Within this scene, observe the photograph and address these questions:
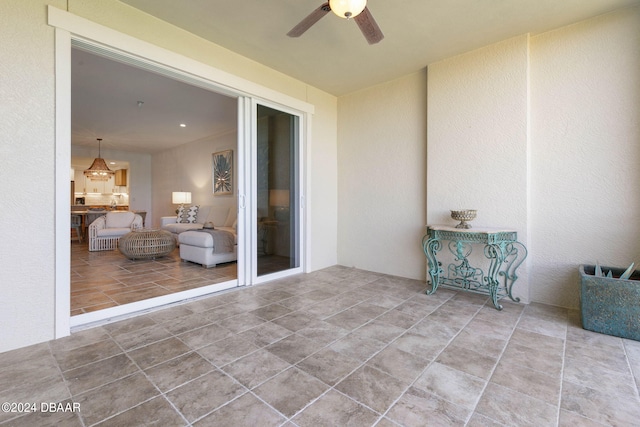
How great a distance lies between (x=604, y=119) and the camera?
8.46 feet

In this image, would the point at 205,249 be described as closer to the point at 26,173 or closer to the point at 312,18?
the point at 26,173

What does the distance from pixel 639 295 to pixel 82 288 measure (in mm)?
5109

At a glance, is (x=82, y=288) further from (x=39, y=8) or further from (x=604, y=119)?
(x=604, y=119)

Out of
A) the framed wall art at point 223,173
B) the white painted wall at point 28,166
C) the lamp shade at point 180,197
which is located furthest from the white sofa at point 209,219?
the white painted wall at point 28,166

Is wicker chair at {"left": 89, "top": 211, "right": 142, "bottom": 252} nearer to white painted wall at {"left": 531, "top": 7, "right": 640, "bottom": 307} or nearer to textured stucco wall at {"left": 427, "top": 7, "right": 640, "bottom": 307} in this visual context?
textured stucco wall at {"left": 427, "top": 7, "right": 640, "bottom": 307}

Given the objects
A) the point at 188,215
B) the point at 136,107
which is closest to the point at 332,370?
the point at 136,107

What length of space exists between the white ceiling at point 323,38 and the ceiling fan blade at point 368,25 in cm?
38

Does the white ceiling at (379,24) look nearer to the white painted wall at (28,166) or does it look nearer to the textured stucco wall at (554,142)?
the textured stucco wall at (554,142)

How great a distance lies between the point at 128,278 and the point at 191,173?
441cm

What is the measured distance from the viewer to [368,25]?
210 cm

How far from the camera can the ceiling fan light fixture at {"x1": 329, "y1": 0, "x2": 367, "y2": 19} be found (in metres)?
1.82

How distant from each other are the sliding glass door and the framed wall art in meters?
2.94

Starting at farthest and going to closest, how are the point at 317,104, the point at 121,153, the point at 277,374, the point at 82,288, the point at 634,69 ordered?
the point at 121,153
the point at 317,104
the point at 82,288
the point at 634,69
the point at 277,374

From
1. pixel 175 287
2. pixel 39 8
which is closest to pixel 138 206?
pixel 175 287
